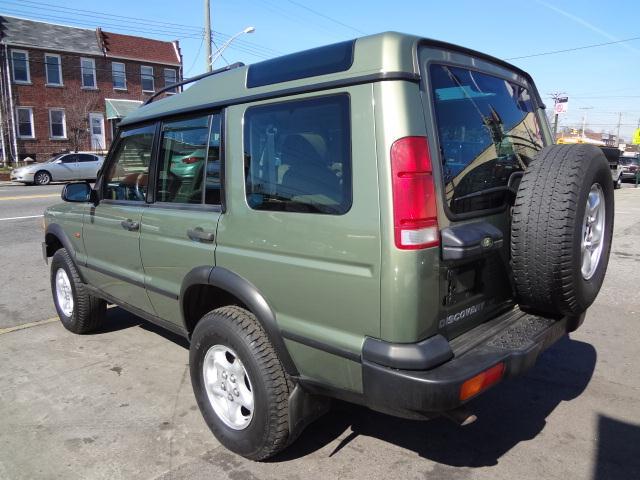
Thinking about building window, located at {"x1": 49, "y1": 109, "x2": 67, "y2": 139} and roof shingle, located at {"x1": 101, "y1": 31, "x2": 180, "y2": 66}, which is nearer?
building window, located at {"x1": 49, "y1": 109, "x2": 67, "y2": 139}

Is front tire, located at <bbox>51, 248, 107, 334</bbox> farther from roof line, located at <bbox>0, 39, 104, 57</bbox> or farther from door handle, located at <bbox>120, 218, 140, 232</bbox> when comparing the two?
roof line, located at <bbox>0, 39, 104, 57</bbox>

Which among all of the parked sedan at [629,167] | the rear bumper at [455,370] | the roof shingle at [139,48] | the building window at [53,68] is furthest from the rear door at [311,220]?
the roof shingle at [139,48]

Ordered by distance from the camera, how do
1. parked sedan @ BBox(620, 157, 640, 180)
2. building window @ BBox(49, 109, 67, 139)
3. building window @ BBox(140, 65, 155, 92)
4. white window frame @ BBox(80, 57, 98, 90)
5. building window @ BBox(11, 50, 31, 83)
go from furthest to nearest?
1. building window @ BBox(140, 65, 155, 92)
2. white window frame @ BBox(80, 57, 98, 90)
3. parked sedan @ BBox(620, 157, 640, 180)
4. building window @ BBox(49, 109, 67, 139)
5. building window @ BBox(11, 50, 31, 83)

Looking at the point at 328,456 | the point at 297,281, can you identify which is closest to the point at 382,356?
the point at 297,281

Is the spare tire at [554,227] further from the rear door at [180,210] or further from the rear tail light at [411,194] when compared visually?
the rear door at [180,210]

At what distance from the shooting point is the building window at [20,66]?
29.4 meters

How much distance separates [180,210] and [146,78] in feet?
114

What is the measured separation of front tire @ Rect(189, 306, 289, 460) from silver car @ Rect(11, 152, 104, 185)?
69.8 ft

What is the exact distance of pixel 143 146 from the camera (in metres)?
3.66

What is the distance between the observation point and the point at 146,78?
3459cm

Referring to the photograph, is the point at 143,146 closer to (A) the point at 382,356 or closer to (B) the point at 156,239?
(B) the point at 156,239

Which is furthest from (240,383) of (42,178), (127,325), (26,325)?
(42,178)

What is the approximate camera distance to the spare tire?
93.8 inches

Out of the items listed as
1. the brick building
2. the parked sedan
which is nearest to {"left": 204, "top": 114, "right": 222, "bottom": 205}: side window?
the brick building
